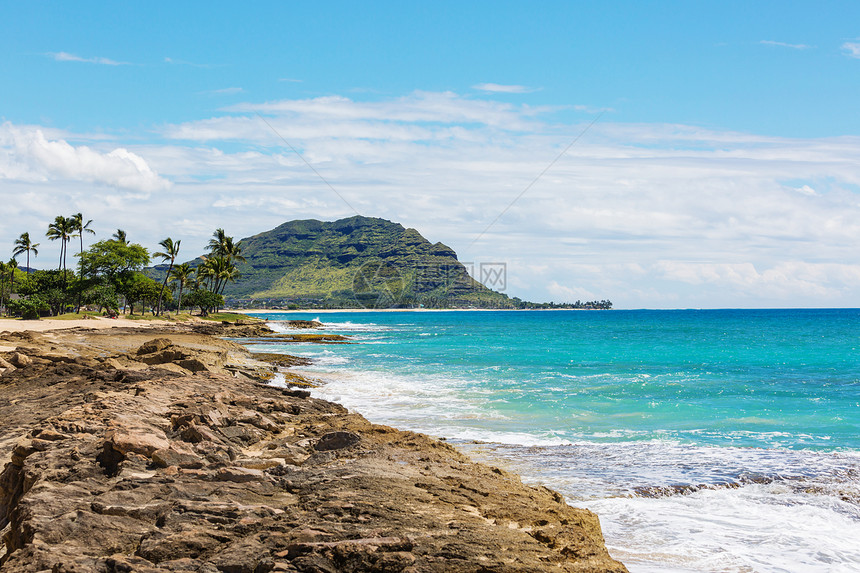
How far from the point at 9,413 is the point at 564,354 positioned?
3624cm

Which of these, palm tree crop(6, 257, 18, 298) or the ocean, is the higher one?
palm tree crop(6, 257, 18, 298)

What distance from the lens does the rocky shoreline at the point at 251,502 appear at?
17.7 feet

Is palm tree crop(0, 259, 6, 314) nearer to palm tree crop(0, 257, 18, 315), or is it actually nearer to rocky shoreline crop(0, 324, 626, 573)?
palm tree crop(0, 257, 18, 315)

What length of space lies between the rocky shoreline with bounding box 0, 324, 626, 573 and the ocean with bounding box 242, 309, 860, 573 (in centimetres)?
153

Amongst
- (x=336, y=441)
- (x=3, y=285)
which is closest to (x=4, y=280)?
(x=3, y=285)

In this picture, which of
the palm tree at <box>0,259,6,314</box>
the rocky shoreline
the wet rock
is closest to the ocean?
the rocky shoreline

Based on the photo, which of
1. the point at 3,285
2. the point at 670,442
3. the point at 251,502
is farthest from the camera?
the point at 3,285

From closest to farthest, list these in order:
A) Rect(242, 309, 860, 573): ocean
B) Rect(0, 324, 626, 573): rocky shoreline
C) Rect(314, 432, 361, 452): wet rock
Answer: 1. Rect(0, 324, 626, 573): rocky shoreline
2. Rect(242, 309, 860, 573): ocean
3. Rect(314, 432, 361, 452): wet rock

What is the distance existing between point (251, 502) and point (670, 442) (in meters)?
10.3

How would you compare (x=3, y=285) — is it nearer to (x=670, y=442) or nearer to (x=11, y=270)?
Result: (x=11, y=270)

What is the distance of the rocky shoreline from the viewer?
17.7ft

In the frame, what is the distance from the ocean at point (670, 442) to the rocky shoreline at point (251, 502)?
1.53 m

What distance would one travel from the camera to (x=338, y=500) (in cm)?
671

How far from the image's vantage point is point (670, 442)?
14.0 metres
